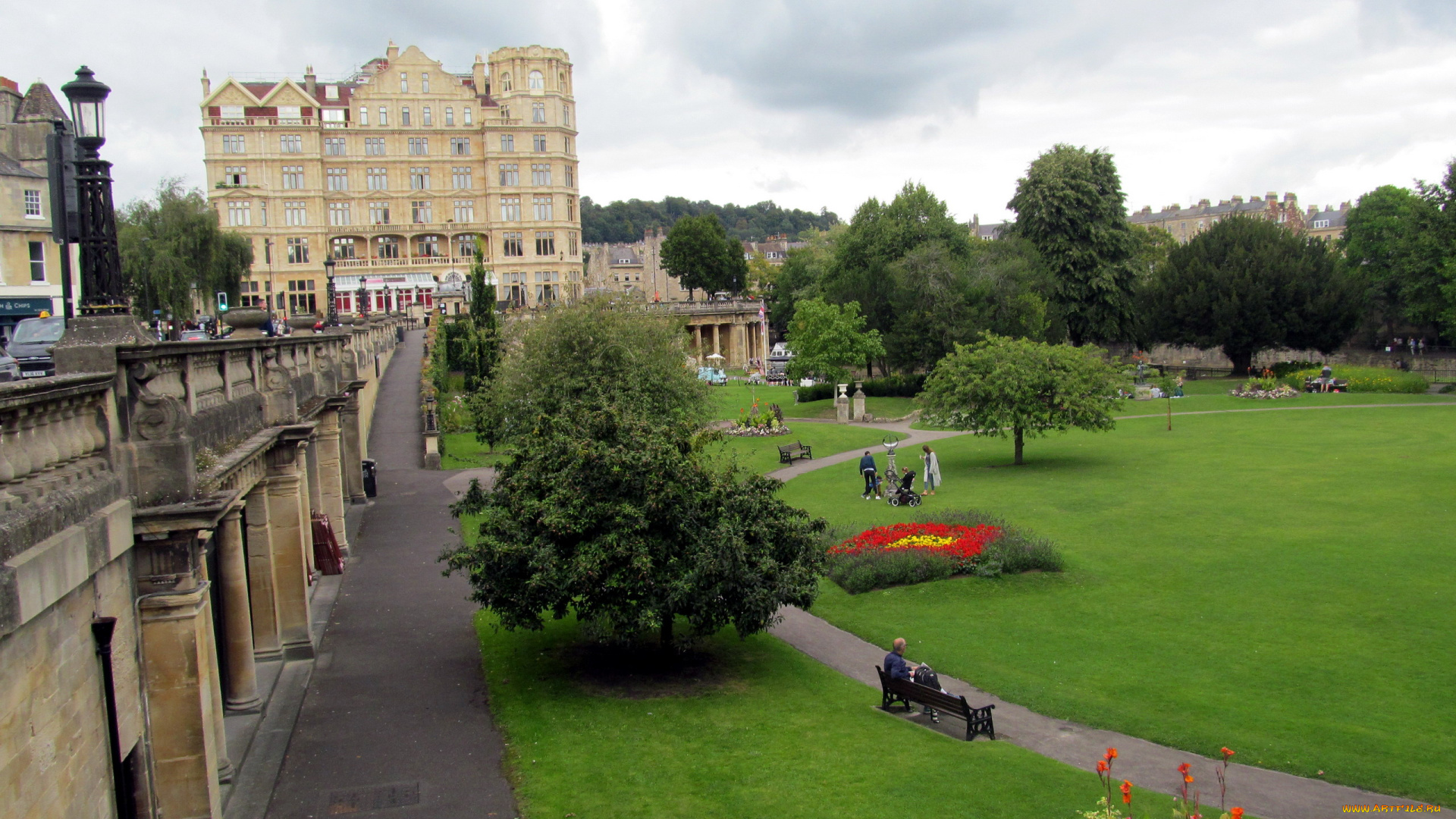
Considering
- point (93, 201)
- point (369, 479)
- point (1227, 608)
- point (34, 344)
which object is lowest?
point (1227, 608)

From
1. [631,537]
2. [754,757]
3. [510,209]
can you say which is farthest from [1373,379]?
[510,209]

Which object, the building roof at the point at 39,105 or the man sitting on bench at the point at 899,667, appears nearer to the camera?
the man sitting on bench at the point at 899,667

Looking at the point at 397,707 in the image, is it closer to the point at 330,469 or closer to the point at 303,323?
the point at 330,469

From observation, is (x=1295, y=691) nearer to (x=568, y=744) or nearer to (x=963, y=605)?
(x=963, y=605)

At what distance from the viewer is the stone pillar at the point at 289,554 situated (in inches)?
660

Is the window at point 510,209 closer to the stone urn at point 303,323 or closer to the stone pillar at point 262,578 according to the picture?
the stone urn at point 303,323

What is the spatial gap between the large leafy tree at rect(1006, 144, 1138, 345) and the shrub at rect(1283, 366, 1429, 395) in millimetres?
13051

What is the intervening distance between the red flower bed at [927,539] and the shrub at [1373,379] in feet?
134

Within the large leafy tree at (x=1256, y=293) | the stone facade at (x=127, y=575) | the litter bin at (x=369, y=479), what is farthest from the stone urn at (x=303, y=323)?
the large leafy tree at (x=1256, y=293)

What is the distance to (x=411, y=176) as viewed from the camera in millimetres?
83375

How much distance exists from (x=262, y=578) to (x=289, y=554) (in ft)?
3.51

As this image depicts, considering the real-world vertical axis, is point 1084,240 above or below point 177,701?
above

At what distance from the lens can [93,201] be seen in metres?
9.69

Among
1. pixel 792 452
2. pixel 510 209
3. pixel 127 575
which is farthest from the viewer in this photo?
pixel 510 209
